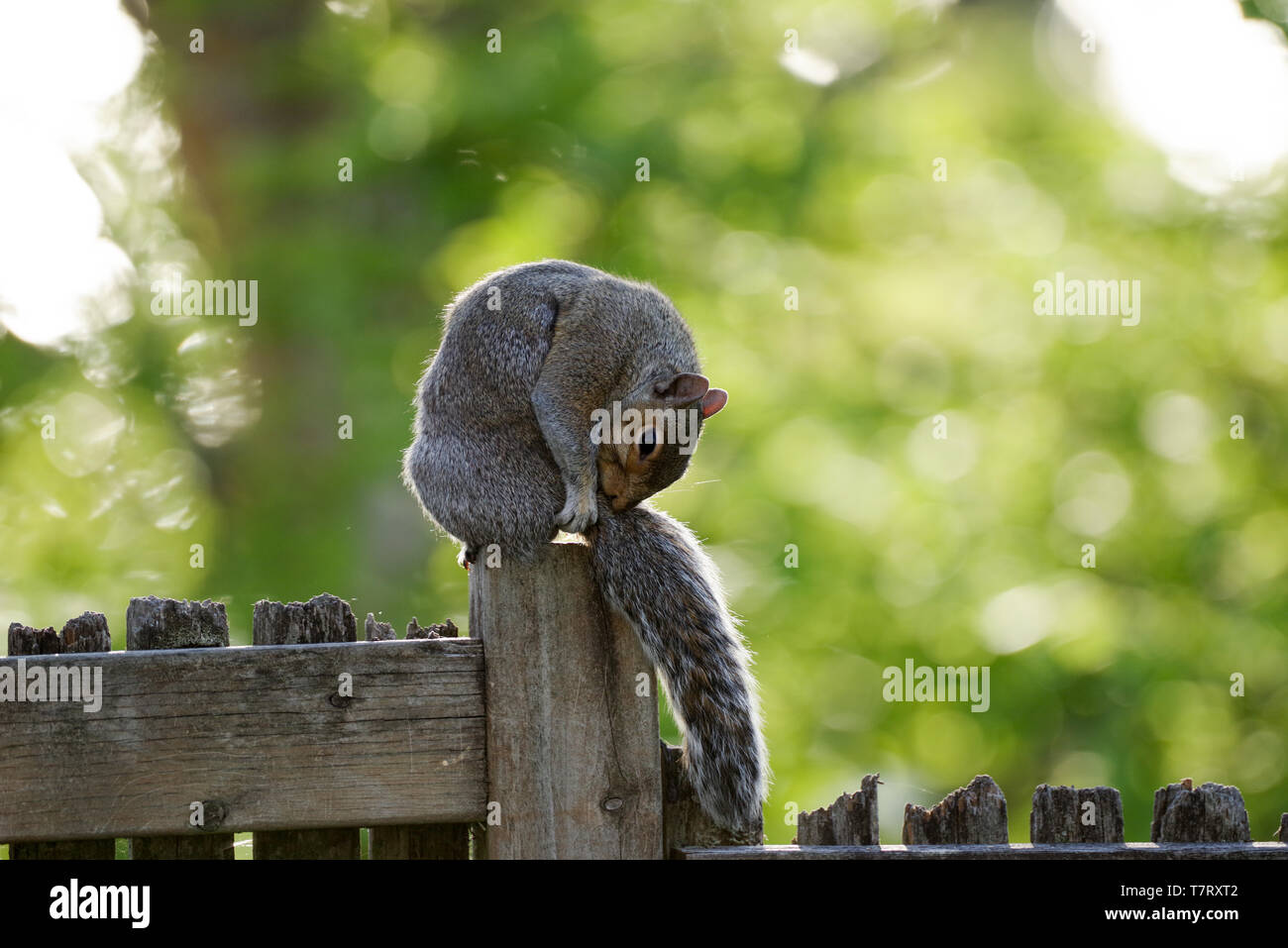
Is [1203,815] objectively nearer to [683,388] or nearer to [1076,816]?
[1076,816]

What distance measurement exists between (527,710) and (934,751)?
5105 mm

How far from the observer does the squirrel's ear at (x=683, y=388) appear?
2.76 m

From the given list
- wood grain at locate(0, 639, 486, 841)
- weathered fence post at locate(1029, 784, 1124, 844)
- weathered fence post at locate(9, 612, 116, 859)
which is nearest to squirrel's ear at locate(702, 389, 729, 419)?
wood grain at locate(0, 639, 486, 841)

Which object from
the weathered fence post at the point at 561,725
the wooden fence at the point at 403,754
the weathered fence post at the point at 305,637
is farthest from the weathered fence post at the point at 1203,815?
the weathered fence post at the point at 305,637

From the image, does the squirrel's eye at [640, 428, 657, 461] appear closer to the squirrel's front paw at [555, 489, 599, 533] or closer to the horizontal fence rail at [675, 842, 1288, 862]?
the squirrel's front paw at [555, 489, 599, 533]

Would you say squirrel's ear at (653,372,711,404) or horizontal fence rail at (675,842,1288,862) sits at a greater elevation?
squirrel's ear at (653,372,711,404)

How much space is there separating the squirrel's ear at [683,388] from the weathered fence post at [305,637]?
0.98m

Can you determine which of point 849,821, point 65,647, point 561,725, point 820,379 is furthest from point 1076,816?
point 820,379

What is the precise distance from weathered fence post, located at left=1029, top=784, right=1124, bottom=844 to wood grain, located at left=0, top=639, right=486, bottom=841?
1001 millimetres

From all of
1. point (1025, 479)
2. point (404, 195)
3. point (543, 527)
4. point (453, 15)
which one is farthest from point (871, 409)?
point (543, 527)

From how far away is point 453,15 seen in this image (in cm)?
809

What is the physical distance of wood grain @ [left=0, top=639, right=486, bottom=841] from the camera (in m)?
1.91

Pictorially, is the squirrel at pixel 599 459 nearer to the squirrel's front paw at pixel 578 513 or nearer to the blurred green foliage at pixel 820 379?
the squirrel's front paw at pixel 578 513

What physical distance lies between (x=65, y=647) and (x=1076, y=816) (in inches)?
69.5
